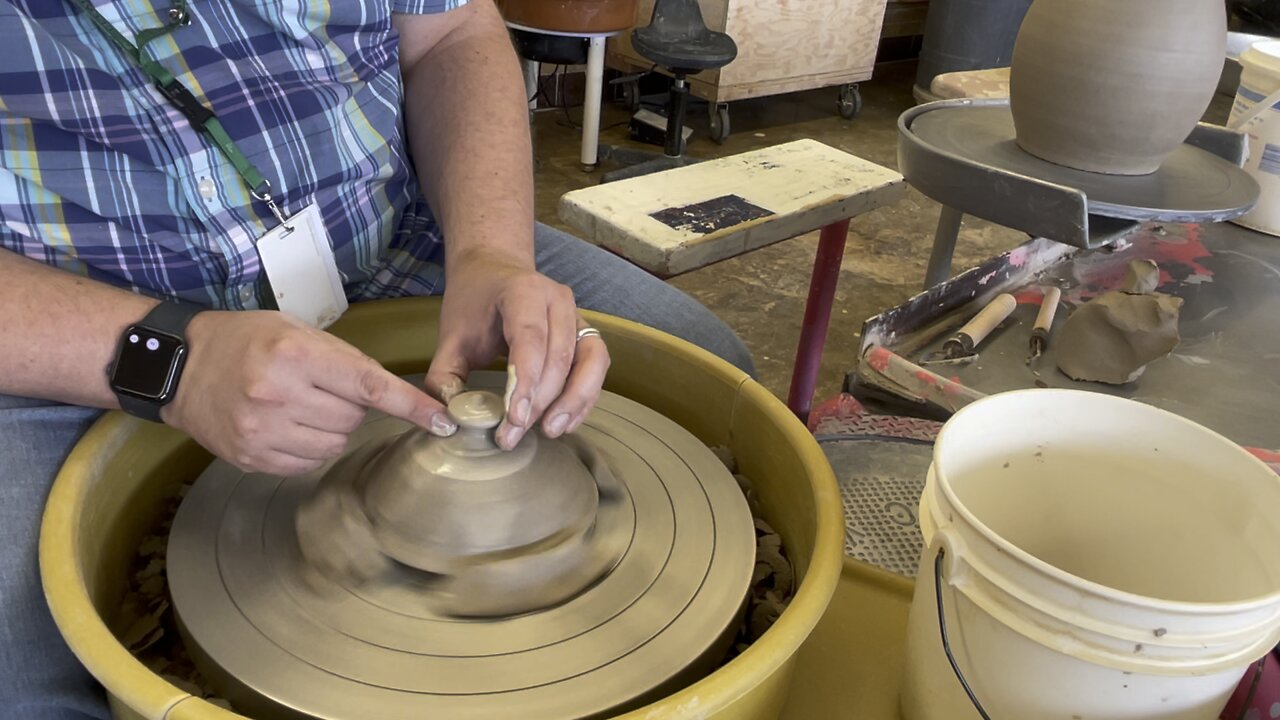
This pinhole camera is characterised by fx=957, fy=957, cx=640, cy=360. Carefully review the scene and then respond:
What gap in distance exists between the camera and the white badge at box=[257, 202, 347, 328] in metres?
0.86

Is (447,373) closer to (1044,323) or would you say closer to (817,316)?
(817,316)

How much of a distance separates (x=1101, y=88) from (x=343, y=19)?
2.73 feet

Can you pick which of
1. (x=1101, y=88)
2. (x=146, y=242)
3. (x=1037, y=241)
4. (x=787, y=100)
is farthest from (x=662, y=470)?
(x=787, y=100)

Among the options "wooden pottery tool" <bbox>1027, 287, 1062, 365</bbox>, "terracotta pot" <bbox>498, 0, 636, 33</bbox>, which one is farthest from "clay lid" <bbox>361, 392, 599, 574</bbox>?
"terracotta pot" <bbox>498, 0, 636, 33</bbox>

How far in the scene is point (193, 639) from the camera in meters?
0.66

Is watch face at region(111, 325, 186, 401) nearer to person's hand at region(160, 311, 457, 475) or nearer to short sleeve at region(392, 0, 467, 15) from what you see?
person's hand at region(160, 311, 457, 475)

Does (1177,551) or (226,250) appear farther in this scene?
(226,250)

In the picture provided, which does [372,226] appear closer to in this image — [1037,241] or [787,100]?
[1037,241]

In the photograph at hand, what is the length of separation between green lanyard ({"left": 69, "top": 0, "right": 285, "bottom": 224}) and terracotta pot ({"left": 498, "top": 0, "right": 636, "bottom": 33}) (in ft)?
7.03

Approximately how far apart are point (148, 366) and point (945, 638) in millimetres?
593

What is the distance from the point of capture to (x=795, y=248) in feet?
9.86

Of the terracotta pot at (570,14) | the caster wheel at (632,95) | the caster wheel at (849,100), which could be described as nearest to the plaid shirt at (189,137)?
the terracotta pot at (570,14)

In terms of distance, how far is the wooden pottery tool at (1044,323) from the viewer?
131cm

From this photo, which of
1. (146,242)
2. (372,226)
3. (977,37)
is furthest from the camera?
(977,37)
